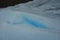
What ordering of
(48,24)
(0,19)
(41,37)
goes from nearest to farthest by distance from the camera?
Answer: (41,37)
(48,24)
(0,19)

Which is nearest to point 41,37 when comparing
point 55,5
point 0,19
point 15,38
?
point 15,38

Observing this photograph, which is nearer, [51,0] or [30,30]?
[30,30]

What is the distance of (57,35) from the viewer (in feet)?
2.77

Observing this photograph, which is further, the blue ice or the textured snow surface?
the blue ice

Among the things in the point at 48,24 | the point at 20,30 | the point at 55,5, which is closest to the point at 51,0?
the point at 55,5

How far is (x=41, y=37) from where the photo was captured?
2.76ft

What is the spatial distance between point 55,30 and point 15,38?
28 cm

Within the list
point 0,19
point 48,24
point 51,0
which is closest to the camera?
point 48,24

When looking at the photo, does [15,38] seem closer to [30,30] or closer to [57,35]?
[30,30]

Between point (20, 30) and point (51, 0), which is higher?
point (51, 0)

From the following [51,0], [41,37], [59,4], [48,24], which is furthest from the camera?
[51,0]

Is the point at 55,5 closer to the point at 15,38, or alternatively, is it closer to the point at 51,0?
the point at 51,0

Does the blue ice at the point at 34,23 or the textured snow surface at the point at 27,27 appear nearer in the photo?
the textured snow surface at the point at 27,27

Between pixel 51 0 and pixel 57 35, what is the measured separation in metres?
0.87
